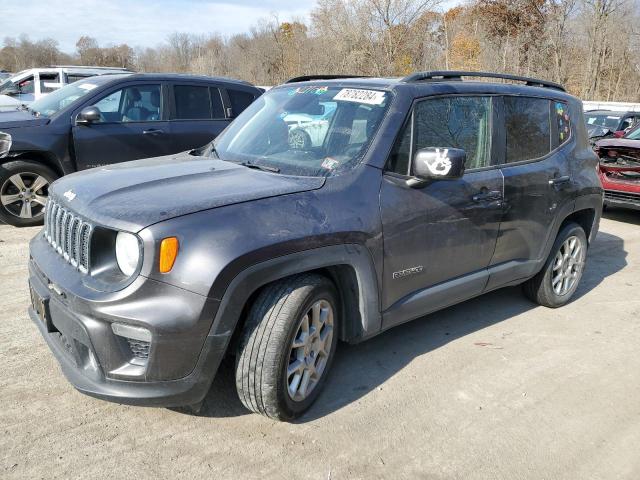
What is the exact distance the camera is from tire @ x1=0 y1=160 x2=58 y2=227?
6434mm

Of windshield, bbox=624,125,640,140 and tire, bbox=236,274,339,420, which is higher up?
windshield, bbox=624,125,640,140

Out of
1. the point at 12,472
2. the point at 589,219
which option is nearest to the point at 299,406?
the point at 12,472

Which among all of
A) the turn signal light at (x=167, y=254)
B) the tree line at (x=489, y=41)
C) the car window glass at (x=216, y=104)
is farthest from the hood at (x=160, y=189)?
the tree line at (x=489, y=41)

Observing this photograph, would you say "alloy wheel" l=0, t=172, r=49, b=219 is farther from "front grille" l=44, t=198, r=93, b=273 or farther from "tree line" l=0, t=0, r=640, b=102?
"tree line" l=0, t=0, r=640, b=102

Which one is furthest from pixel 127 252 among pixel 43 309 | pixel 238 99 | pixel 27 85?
pixel 27 85

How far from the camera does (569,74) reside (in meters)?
25.6

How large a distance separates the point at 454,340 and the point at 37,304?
9.08 feet

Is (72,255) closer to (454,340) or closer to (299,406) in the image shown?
(299,406)

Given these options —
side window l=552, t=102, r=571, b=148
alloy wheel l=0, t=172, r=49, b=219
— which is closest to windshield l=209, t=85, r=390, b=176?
side window l=552, t=102, r=571, b=148

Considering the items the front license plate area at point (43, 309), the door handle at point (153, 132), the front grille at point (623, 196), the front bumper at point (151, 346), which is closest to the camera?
the front bumper at point (151, 346)

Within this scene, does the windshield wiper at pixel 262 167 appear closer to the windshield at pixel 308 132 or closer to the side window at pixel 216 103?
the windshield at pixel 308 132

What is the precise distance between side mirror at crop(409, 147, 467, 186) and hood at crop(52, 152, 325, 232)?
58 cm

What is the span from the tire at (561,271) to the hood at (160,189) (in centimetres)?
255

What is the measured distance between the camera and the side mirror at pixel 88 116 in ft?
21.7
